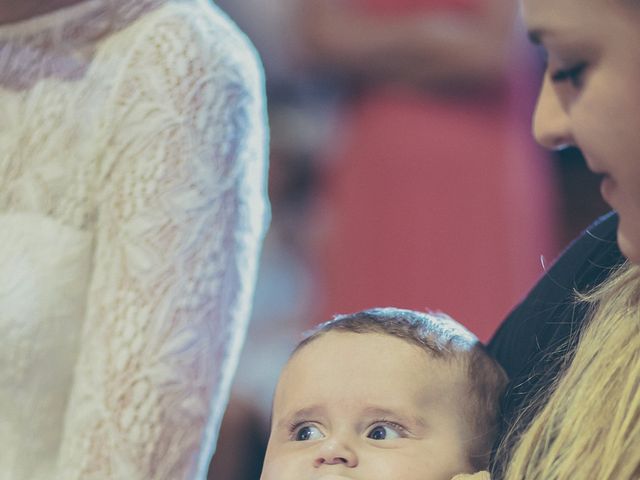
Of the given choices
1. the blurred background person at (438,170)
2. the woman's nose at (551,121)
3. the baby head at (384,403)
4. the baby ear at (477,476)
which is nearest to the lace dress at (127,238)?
the baby head at (384,403)

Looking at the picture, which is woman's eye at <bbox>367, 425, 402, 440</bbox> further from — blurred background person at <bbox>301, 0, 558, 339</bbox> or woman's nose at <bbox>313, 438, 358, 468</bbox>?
blurred background person at <bbox>301, 0, 558, 339</bbox>

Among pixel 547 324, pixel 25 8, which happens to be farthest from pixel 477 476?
pixel 25 8

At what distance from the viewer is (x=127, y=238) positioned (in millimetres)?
1501

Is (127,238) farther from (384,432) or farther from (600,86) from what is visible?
(600,86)

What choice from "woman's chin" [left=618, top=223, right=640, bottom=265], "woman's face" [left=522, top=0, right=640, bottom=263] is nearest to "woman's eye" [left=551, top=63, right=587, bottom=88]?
"woman's face" [left=522, top=0, right=640, bottom=263]

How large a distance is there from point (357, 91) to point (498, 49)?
12.2 inches

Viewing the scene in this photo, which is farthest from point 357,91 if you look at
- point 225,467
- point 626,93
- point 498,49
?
point 626,93

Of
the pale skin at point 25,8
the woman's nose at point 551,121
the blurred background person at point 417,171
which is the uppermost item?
the woman's nose at point 551,121

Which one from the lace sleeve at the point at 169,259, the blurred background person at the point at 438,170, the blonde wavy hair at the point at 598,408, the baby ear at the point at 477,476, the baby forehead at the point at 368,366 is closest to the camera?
the blonde wavy hair at the point at 598,408

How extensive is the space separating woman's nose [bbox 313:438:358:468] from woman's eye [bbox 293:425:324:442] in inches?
1.9

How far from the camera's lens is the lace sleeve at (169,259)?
4.78ft

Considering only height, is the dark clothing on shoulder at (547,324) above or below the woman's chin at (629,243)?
below

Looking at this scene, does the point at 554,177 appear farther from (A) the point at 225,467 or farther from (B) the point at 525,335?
(B) the point at 525,335

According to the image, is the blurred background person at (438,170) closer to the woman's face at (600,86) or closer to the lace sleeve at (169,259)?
the lace sleeve at (169,259)
